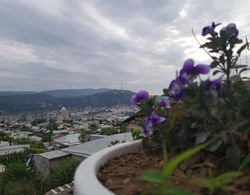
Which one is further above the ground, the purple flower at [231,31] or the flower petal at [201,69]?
the purple flower at [231,31]

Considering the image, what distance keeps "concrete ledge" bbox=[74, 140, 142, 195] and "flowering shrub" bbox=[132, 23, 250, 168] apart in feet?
0.38

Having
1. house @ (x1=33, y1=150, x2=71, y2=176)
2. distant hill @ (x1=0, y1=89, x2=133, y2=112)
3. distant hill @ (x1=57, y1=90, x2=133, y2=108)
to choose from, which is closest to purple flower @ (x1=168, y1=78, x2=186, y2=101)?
house @ (x1=33, y1=150, x2=71, y2=176)

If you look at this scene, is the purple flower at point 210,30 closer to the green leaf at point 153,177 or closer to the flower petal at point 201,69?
the flower petal at point 201,69

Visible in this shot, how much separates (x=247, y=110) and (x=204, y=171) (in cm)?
22

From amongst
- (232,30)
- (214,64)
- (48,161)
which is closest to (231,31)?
(232,30)

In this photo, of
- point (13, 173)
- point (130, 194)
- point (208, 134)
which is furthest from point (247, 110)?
point (13, 173)

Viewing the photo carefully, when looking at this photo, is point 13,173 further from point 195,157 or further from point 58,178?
point 195,157

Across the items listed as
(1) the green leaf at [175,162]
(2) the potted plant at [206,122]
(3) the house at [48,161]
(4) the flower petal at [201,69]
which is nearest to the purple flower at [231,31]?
(2) the potted plant at [206,122]

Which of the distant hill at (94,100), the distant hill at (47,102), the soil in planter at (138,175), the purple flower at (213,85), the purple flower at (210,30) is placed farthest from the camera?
the distant hill at (47,102)

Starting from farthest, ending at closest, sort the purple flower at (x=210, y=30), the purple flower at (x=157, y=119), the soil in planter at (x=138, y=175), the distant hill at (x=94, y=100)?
1. the distant hill at (x=94, y=100)
2. the purple flower at (x=210, y=30)
3. the purple flower at (x=157, y=119)
4. the soil in planter at (x=138, y=175)

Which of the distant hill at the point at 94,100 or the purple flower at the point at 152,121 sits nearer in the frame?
the purple flower at the point at 152,121

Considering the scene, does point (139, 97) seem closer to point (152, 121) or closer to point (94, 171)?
point (152, 121)

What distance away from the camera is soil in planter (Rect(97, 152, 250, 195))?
2.31ft

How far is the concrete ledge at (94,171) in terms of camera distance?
2.02ft
